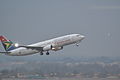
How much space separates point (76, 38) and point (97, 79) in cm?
1024

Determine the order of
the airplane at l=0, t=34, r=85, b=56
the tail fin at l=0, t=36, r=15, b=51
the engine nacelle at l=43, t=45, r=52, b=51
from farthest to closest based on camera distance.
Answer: the tail fin at l=0, t=36, r=15, b=51
the engine nacelle at l=43, t=45, r=52, b=51
the airplane at l=0, t=34, r=85, b=56

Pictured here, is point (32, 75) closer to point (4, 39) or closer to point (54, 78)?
point (54, 78)

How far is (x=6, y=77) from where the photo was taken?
80.3 meters

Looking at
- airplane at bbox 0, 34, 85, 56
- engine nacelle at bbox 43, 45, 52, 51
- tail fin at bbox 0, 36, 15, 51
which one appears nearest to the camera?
airplane at bbox 0, 34, 85, 56

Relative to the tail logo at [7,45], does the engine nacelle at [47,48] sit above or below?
below

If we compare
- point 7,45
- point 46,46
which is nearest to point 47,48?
point 46,46

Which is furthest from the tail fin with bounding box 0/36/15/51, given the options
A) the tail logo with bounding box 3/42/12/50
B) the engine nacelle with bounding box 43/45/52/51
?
the engine nacelle with bounding box 43/45/52/51

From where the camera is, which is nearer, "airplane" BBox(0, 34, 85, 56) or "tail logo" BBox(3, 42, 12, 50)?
"airplane" BBox(0, 34, 85, 56)

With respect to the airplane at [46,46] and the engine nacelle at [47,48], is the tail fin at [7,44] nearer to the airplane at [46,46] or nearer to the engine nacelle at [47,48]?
the airplane at [46,46]

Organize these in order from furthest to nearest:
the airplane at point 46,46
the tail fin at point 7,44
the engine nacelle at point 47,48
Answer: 1. the tail fin at point 7,44
2. the engine nacelle at point 47,48
3. the airplane at point 46,46

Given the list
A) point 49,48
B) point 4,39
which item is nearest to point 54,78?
point 49,48

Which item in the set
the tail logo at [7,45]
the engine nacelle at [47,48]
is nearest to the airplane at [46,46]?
the engine nacelle at [47,48]

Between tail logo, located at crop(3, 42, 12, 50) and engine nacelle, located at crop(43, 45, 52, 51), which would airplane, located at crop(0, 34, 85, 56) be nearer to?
engine nacelle, located at crop(43, 45, 52, 51)

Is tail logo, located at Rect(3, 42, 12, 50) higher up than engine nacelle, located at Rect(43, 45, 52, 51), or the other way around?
tail logo, located at Rect(3, 42, 12, 50)
